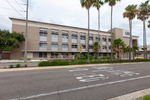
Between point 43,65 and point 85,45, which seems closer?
point 43,65

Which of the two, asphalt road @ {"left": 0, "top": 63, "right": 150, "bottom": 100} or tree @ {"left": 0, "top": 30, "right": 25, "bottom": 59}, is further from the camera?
tree @ {"left": 0, "top": 30, "right": 25, "bottom": 59}

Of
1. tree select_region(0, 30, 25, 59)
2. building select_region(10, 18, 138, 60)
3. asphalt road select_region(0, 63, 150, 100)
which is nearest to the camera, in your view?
asphalt road select_region(0, 63, 150, 100)

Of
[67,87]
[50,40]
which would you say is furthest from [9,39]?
[67,87]

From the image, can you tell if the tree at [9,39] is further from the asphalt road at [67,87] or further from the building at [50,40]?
the asphalt road at [67,87]

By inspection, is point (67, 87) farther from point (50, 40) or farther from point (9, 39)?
point (50, 40)

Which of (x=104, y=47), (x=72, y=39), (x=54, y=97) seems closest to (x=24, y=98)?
(x=54, y=97)

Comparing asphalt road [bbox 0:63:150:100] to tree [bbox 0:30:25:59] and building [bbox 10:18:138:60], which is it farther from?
tree [bbox 0:30:25:59]

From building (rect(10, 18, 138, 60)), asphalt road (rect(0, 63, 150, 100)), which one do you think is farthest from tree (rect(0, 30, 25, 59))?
asphalt road (rect(0, 63, 150, 100))

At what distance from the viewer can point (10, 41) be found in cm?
2255

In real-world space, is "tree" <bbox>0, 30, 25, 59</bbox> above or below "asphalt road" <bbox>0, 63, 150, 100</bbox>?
above

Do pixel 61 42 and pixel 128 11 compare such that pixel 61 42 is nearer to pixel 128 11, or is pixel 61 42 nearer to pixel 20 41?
pixel 20 41

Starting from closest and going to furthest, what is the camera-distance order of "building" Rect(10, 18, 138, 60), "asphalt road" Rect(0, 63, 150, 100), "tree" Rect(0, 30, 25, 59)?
"asphalt road" Rect(0, 63, 150, 100)
"tree" Rect(0, 30, 25, 59)
"building" Rect(10, 18, 138, 60)

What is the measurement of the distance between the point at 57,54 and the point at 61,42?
4998 millimetres

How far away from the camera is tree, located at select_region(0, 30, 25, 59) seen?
72.9 feet
